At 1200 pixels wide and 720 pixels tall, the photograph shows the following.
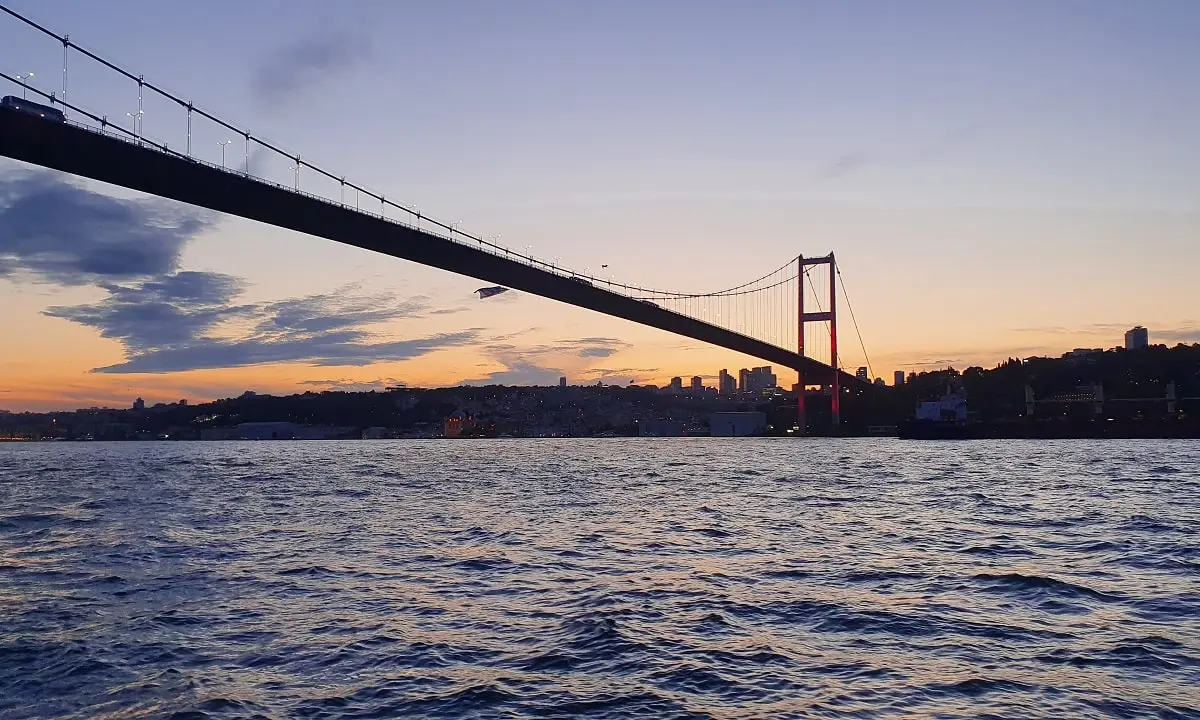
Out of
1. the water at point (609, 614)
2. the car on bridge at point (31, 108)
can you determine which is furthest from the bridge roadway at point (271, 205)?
the water at point (609, 614)

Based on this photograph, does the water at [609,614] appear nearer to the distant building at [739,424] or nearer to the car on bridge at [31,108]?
the car on bridge at [31,108]

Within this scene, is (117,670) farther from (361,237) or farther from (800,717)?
(361,237)

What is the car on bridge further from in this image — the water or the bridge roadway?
the water

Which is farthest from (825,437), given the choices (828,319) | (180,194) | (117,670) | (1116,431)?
(117,670)

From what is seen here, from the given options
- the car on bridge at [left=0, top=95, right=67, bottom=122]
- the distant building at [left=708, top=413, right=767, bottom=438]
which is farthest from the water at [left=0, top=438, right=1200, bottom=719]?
the distant building at [left=708, top=413, right=767, bottom=438]

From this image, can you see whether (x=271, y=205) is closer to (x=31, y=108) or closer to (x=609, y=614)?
(x=31, y=108)
